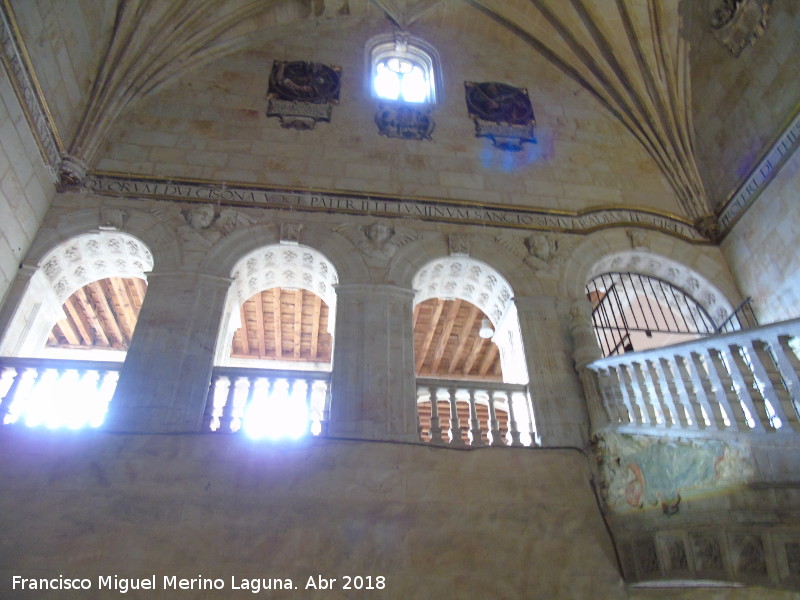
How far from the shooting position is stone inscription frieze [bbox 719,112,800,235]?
7535 mm

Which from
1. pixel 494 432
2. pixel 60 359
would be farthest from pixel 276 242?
pixel 494 432

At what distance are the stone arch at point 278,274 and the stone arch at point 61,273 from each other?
43.6 inches

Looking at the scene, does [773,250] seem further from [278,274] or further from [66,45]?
[66,45]

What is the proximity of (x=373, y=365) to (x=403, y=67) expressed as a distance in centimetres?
676

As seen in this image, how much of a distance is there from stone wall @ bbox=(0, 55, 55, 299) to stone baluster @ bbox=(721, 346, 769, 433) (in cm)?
734

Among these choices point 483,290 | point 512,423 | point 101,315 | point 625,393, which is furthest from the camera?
point 101,315

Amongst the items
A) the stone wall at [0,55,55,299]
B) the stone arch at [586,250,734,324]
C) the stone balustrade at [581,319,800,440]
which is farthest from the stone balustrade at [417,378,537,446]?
the stone wall at [0,55,55,299]

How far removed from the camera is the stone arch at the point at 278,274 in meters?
7.19

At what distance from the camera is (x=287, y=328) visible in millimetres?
11844

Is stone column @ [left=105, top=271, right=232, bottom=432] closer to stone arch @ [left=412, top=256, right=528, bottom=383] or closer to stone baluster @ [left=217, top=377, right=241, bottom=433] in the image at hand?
stone baluster @ [left=217, top=377, right=241, bottom=433]

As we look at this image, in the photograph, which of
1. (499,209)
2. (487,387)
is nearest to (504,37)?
(499,209)

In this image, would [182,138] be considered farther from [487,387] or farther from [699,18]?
[699,18]

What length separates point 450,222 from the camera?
7902mm

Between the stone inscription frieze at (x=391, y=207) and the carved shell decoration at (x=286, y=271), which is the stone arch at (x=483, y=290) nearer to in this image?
the stone inscription frieze at (x=391, y=207)
